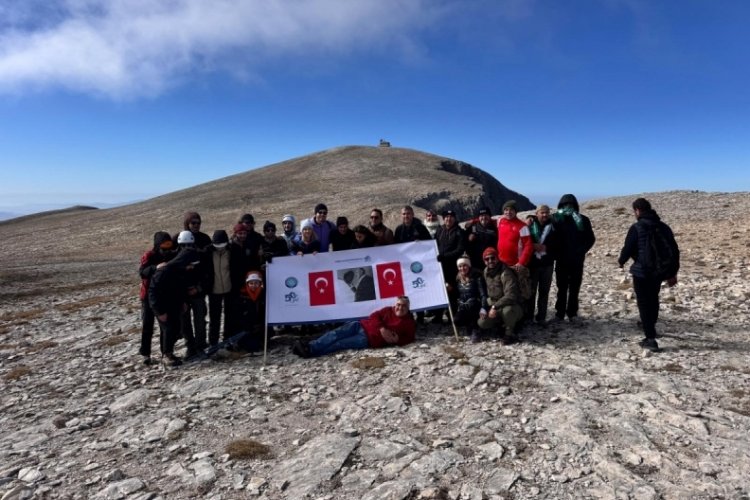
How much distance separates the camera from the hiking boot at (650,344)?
10133 mm

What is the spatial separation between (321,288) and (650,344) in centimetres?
781

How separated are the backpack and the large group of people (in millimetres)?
110

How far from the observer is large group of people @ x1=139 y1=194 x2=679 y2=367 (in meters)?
10.5

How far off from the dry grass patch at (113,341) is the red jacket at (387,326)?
747 centimetres

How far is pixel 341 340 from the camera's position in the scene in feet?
36.7

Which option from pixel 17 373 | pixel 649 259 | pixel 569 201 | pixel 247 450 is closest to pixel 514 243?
pixel 569 201

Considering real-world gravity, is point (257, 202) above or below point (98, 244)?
above

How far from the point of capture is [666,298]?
14.3 metres

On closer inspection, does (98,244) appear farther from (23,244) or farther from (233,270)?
(233,270)

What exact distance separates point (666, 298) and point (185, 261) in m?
13.9

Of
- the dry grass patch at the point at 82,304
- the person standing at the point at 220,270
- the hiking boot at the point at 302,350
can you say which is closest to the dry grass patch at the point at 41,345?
the dry grass patch at the point at 82,304

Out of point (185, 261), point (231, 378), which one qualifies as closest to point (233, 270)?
point (185, 261)

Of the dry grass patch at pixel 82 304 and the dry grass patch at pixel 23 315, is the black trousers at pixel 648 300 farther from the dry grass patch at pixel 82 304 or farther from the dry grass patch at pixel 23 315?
the dry grass patch at pixel 23 315

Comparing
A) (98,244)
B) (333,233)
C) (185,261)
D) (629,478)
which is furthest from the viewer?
(98,244)
